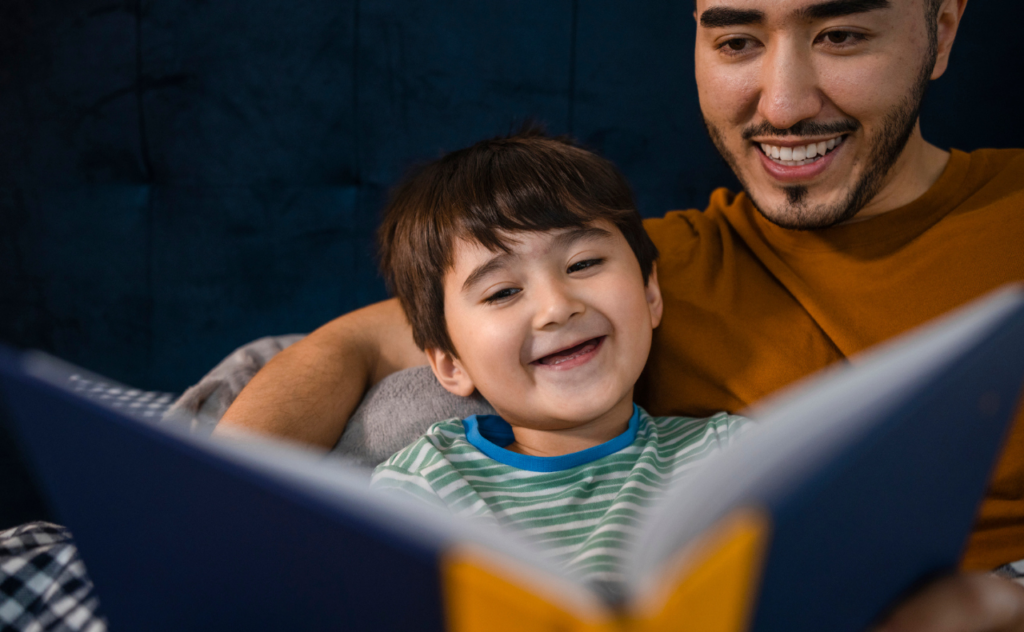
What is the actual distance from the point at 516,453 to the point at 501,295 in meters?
0.21

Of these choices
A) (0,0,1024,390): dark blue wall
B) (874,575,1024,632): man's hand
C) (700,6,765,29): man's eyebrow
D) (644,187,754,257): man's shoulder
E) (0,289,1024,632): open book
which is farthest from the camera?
(0,0,1024,390): dark blue wall

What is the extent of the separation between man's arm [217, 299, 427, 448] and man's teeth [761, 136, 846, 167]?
67 centimetres

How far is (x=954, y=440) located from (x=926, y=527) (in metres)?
0.06

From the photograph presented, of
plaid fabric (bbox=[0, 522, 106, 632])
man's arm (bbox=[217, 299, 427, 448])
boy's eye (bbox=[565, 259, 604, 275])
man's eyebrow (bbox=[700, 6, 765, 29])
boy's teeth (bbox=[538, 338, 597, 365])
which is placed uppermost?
man's eyebrow (bbox=[700, 6, 765, 29])

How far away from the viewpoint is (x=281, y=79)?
1561mm

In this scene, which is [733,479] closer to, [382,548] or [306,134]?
[382,548]

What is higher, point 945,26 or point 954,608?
point 945,26

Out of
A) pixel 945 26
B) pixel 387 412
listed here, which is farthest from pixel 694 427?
→ pixel 945 26

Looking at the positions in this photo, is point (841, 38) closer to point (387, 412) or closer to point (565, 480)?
point (565, 480)

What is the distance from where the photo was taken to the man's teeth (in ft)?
3.33

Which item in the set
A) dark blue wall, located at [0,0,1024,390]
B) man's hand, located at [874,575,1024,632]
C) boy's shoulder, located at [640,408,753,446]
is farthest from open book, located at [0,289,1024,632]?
dark blue wall, located at [0,0,1024,390]

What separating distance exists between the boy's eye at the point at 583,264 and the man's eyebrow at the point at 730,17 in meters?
A: 0.43

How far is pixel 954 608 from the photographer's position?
0.45 m

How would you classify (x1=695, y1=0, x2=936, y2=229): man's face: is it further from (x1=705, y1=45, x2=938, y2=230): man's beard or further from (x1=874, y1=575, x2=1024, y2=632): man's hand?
(x1=874, y1=575, x2=1024, y2=632): man's hand
